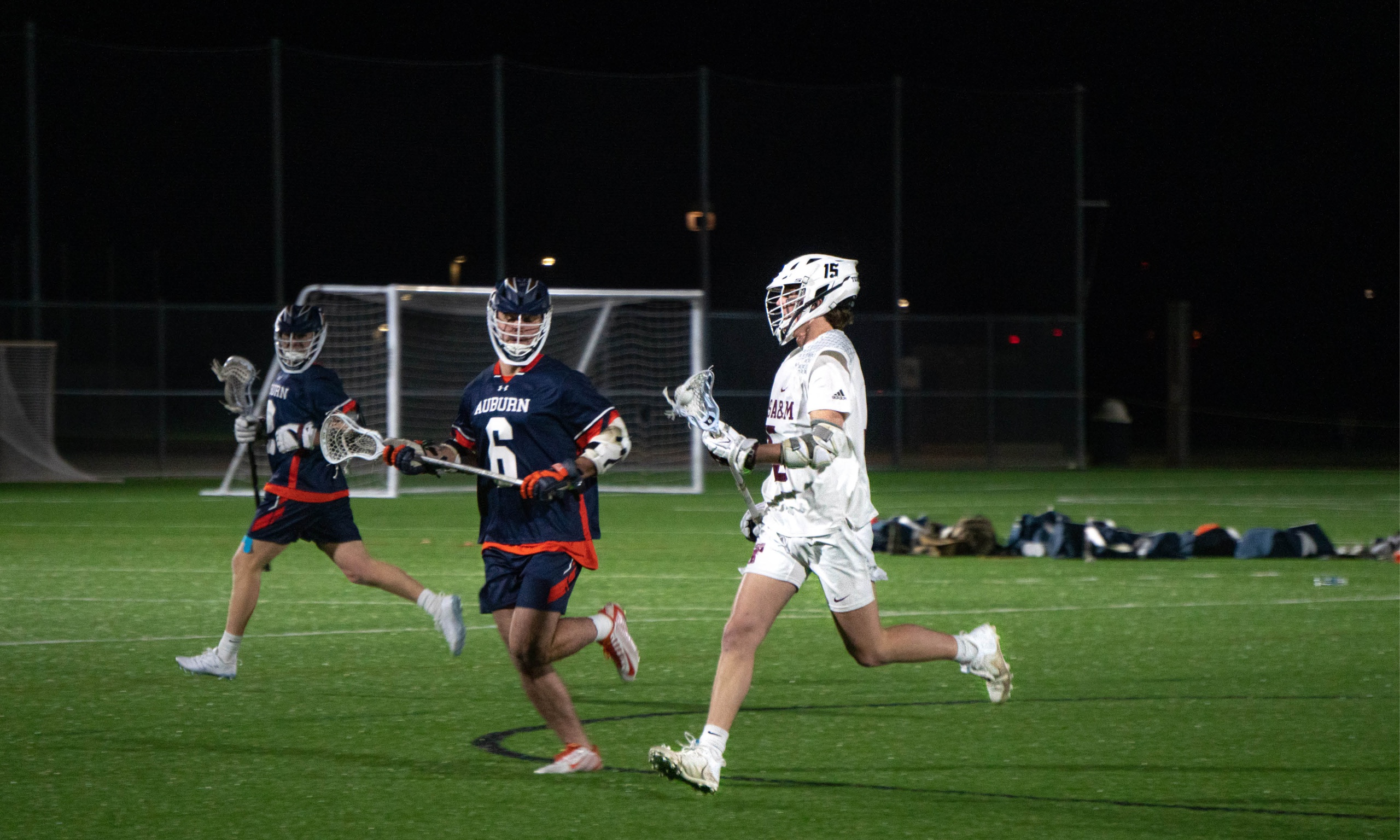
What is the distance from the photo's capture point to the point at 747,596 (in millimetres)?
6105

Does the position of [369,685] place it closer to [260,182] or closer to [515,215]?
[260,182]

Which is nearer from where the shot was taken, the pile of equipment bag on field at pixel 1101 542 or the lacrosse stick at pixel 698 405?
the lacrosse stick at pixel 698 405

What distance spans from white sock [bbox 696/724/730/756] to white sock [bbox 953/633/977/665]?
143cm

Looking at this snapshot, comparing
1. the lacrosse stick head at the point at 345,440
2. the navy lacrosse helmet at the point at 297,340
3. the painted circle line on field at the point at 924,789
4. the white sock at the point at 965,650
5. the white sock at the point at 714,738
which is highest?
the navy lacrosse helmet at the point at 297,340

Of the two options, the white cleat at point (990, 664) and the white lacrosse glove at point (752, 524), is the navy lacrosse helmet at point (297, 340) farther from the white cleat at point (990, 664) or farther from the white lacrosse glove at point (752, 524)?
the white cleat at point (990, 664)

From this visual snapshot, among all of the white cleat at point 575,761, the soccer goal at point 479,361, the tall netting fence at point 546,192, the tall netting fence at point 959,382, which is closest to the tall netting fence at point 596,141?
the tall netting fence at point 546,192

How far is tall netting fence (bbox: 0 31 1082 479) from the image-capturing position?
27438 mm

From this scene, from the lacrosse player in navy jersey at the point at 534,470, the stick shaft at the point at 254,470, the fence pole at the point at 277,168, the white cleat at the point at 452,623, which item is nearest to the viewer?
the lacrosse player in navy jersey at the point at 534,470

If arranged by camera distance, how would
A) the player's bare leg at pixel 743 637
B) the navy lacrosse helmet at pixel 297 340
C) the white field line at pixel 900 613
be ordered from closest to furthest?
the player's bare leg at pixel 743 637 < the navy lacrosse helmet at pixel 297 340 < the white field line at pixel 900 613

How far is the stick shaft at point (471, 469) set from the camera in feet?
20.7

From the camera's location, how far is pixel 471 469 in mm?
6297

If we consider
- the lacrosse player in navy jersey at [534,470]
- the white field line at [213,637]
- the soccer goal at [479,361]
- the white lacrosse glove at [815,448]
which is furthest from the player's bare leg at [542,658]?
the soccer goal at [479,361]

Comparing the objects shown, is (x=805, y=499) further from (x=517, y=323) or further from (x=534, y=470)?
(x=517, y=323)

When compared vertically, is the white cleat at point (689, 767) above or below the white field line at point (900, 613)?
above
